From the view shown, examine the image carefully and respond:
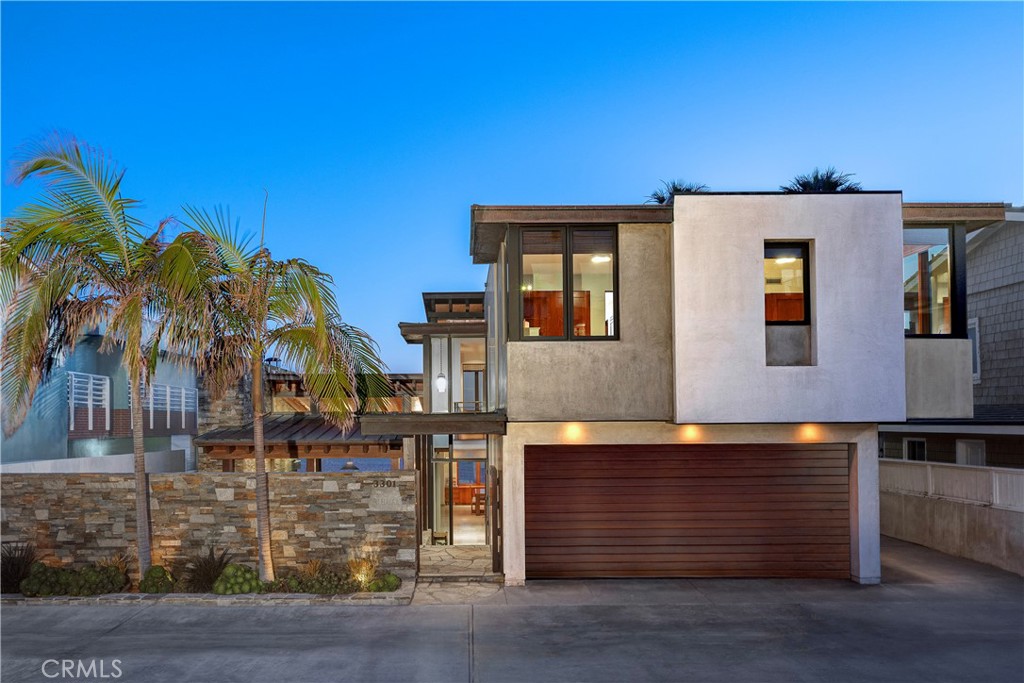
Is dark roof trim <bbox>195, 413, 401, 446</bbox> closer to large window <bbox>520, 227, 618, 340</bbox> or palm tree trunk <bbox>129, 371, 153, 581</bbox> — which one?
palm tree trunk <bbox>129, 371, 153, 581</bbox>

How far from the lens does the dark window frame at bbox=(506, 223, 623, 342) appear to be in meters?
11.1

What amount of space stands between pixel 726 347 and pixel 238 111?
9215cm

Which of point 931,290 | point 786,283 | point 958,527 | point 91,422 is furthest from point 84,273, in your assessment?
point 958,527

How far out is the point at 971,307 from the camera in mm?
19391

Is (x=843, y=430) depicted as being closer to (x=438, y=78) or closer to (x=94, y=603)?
(x=94, y=603)

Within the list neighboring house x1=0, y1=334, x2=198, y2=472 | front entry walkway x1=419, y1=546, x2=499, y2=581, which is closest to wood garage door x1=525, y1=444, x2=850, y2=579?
front entry walkway x1=419, y1=546, x2=499, y2=581

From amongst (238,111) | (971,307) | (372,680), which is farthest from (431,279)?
(372,680)

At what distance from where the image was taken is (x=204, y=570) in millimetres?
10648

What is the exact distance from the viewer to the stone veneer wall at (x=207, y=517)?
11.0 m

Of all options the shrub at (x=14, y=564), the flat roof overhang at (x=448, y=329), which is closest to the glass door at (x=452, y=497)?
the flat roof overhang at (x=448, y=329)

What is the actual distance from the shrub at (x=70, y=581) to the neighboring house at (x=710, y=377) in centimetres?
437

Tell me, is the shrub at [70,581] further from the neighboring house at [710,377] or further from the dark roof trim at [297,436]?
the neighboring house at [710,377]

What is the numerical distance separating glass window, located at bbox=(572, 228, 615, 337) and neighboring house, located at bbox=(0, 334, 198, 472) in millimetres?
8620

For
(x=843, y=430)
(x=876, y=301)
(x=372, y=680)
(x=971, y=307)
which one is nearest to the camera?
(x=372, y=680)
